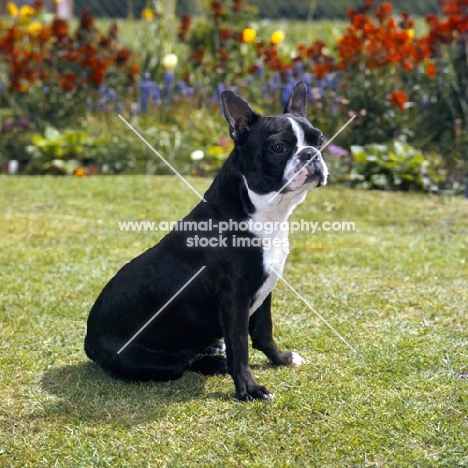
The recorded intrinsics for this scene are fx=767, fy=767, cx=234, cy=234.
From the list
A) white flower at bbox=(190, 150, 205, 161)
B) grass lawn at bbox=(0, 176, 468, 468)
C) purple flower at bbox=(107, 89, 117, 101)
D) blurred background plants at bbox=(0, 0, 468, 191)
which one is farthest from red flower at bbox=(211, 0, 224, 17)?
grass lawn at bbox=(0, 176, 468, 468)

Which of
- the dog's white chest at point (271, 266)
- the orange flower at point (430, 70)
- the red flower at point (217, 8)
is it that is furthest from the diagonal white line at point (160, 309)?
the red flower at point (217, 8)

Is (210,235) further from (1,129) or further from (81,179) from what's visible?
(1,129)

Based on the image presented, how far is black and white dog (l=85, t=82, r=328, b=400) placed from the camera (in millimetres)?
3330

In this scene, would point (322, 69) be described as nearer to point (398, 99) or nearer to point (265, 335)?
point (398, 99)

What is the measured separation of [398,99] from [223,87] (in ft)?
7.59

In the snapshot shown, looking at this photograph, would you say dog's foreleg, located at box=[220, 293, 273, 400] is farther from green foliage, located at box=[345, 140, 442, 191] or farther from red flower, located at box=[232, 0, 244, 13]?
red flower, located at box=[232, 0, 244, 13]

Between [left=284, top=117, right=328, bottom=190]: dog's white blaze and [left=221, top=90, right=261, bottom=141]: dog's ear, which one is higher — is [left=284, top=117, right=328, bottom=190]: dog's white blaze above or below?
below

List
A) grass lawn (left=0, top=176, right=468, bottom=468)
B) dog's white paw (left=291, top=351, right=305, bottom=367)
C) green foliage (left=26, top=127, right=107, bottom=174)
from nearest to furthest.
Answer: grass lawn (left=0, top=176, right=468, bottom=468) < dog's white paw (left=291, top=351, right=305, bottom=367) < green foliage (left=26, top=127, right=107, bottom=174)

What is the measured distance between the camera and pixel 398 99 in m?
7.50

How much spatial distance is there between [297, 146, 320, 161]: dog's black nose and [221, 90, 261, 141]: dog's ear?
0.28 metres

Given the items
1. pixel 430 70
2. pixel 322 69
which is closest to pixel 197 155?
pixel 322 69

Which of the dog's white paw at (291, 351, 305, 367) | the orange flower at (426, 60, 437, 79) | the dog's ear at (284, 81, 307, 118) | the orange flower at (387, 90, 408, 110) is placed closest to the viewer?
the dog's ear at (284, 81, 307, 118)

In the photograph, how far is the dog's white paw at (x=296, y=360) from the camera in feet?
12.5

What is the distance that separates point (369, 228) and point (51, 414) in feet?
12.0
